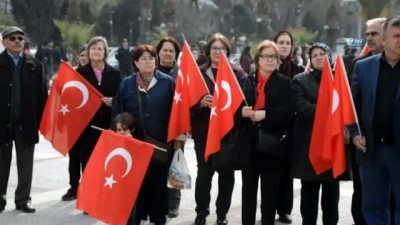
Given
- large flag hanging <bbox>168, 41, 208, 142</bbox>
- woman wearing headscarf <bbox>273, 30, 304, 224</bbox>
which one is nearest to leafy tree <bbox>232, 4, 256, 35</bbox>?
woman wearing headscarf <bbox>273, 30, 304, 224</bbox>

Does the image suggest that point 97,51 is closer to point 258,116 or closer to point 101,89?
point 101,89

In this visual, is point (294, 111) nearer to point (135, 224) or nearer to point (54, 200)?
point (135, 224)

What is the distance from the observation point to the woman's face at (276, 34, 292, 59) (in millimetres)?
7012

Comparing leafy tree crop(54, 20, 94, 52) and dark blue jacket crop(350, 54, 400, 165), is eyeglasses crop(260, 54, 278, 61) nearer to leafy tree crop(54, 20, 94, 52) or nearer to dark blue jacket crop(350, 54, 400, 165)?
dark blue jacket crop(350, 54, 400, 165)

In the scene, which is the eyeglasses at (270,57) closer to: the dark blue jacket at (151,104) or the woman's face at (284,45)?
the woman's face at (284,45)

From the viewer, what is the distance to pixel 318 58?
6.14 m

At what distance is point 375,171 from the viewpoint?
5363mm

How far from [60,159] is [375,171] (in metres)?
6.67

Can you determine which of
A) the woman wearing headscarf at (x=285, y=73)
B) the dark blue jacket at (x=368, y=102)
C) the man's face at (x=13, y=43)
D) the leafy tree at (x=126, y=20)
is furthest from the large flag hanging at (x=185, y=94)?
the leafy tree at (x=126, y=20)

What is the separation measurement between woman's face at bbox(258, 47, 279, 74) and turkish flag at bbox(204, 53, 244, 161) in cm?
29

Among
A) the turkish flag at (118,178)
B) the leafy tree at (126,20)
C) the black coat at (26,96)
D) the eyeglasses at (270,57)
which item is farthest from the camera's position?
the leafy tree at (126,20)

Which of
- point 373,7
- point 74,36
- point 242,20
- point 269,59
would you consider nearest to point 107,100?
point 269,59

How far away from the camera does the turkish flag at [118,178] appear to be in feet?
19.3

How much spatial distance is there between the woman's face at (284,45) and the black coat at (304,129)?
947 mm
